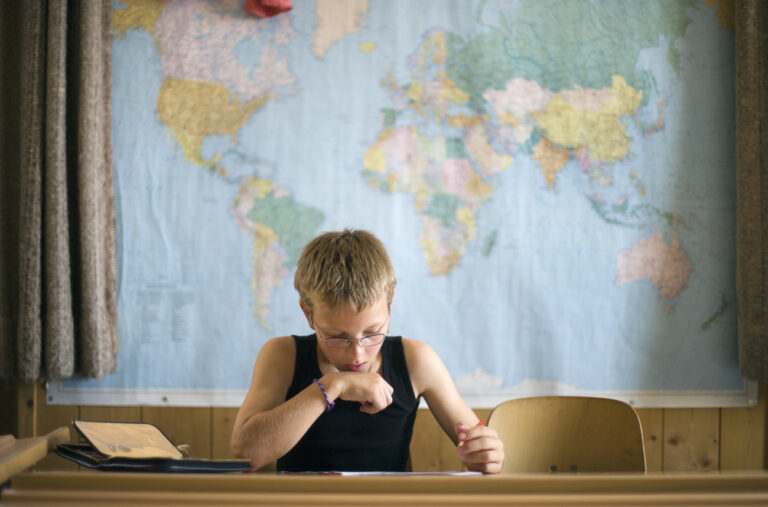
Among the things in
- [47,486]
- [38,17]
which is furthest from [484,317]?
[38,17]

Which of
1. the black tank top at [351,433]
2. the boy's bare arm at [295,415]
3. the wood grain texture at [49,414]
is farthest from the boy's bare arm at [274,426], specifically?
the wood grain texture at [49,414]

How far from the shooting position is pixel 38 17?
6.36 feet

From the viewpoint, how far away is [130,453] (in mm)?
962

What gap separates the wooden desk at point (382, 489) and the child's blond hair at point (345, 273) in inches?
18.0

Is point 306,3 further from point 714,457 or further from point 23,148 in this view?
point 714,457

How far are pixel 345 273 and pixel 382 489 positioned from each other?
1.72ft

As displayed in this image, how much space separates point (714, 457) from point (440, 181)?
1317 mm

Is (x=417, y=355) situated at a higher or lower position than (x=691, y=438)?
higher

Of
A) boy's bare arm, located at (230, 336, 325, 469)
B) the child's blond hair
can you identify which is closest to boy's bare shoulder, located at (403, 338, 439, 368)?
the child's blond hair

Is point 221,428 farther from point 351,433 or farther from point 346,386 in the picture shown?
point 346,386

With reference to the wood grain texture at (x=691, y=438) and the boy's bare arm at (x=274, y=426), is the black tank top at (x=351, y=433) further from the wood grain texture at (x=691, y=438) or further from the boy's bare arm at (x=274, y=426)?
the wood grain texture at (x=691, y=438)

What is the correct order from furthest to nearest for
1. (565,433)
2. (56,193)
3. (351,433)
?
1. (56,193)
2. (565,433)
3. (351,433)

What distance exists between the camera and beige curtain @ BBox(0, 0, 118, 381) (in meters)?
1.91

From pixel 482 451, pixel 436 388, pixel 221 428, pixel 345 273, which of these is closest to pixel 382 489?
pixel 482 451
